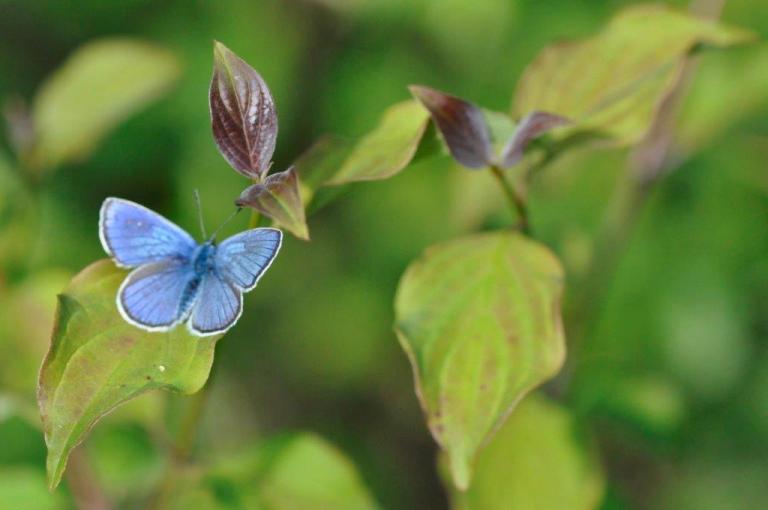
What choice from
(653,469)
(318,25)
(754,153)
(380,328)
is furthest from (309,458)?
(318,25)

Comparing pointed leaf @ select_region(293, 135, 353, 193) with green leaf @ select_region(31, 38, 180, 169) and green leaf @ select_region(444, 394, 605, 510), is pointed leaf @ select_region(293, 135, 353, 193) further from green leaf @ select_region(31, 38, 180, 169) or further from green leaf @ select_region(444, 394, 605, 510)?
green leaf @ select_region(31, 38, 180, 169)

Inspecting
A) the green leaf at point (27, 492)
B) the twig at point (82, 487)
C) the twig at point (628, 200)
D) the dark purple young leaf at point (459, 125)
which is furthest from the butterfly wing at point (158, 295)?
the twig at point (628, 200)

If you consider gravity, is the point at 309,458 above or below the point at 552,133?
below

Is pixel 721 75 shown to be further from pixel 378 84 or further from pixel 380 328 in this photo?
pixel 380 328

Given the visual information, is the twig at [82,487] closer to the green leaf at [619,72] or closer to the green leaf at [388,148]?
the green leaf at [388,148]

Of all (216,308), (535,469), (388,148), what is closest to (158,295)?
(216,308)

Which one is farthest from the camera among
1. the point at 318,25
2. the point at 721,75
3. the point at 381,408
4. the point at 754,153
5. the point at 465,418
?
the point at 318,25

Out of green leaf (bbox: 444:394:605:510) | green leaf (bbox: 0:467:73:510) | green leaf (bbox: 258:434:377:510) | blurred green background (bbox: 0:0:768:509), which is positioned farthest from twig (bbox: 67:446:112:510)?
blurred green background (bbox: 0:0:768:509)
